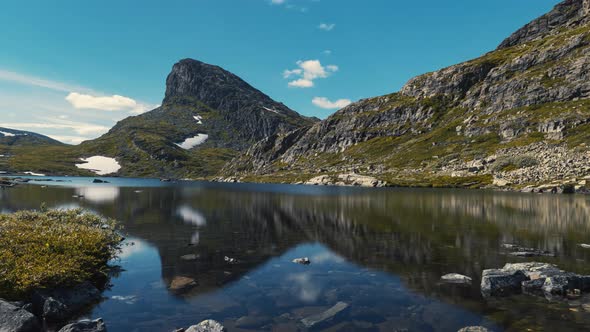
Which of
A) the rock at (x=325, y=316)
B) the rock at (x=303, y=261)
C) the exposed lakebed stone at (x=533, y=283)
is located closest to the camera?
the rock at (x=325, y=316)

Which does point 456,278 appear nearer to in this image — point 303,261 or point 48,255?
point 303,261

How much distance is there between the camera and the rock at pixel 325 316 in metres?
18.2

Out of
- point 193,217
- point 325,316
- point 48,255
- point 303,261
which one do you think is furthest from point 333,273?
point 193,217

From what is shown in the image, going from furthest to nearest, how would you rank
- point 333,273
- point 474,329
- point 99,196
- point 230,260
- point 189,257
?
point 99,196 → point 189,257 → point 230,260 → point 333,273 → point 474,329

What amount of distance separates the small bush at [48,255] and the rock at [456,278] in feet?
82.7

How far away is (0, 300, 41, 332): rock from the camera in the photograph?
15845mm

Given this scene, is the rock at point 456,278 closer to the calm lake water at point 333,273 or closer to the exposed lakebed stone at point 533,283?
the calm lake water at point 333,273

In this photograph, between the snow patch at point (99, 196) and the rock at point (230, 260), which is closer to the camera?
the rock at point (230, 260)

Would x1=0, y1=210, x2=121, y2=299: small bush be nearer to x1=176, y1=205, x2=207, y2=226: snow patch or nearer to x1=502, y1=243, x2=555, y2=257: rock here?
x1=176, y1=205, x2=207, y2=226: snow patch

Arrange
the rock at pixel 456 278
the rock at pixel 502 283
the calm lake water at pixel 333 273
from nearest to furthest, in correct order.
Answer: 1. the calm lake water at pixel 333 273
2. the rock at pixel 502 283
3. the rock at pixel 456 278

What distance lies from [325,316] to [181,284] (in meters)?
11.2

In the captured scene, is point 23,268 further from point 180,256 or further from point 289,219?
point 289,219

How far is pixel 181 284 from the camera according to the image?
80.6ft

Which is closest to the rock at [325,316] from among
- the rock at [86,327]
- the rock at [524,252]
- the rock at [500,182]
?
the rock at [86,327]
